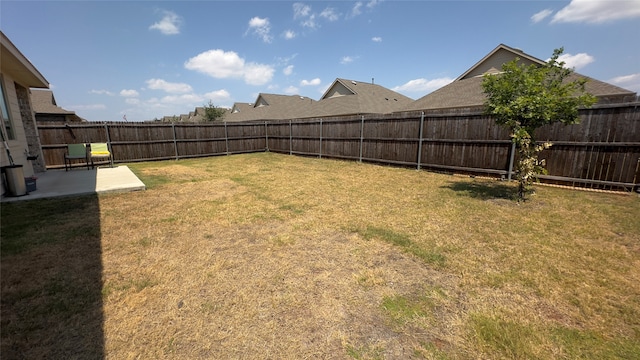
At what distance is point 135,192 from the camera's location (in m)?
6.80

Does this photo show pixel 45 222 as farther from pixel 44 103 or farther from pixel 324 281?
pixel 44 103

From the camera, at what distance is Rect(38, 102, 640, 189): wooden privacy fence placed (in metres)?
6.45

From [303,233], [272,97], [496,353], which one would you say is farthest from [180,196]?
[272,97]

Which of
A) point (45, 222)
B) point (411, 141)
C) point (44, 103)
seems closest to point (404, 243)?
point (45, 222)

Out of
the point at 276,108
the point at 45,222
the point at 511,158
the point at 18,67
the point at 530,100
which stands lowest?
the point at 45,222

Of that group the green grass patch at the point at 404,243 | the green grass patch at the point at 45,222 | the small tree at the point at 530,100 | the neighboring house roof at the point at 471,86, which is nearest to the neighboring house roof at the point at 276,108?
the neighboring house roof at the point at 471,86

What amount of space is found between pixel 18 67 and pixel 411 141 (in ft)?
41.0

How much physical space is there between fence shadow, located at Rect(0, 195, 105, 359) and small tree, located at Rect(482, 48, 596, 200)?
7.31 m

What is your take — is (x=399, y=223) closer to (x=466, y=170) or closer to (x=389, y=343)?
(x=389, y=343)

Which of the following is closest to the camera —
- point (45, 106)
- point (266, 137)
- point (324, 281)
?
point (324, 281)

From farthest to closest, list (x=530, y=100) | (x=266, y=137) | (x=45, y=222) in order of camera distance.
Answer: (x=266, y=137) < (x=530, y=100) < (x=45, y=222)

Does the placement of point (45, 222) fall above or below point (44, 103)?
below

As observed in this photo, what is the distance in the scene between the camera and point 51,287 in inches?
108

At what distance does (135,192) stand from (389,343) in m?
7.26
